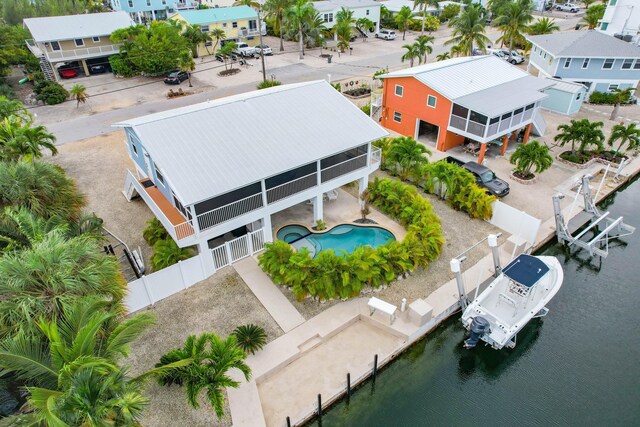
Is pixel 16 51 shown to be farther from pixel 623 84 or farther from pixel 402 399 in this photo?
A: pixel 623 84

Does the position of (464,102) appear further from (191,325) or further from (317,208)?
(191,325)

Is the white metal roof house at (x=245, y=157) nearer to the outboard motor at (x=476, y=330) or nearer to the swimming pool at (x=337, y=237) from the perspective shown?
the swimming pool at (x=337, y=237)

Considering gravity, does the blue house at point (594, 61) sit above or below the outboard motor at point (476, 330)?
above

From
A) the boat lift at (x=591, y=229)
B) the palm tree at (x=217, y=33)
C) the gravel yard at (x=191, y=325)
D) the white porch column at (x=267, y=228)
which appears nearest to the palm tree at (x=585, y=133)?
the boat lift at (x=591, y=229)

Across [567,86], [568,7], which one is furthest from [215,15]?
[568,7]

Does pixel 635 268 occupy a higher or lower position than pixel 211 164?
lower

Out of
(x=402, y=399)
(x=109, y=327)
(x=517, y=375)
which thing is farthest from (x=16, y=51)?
(x=517, y=375)
